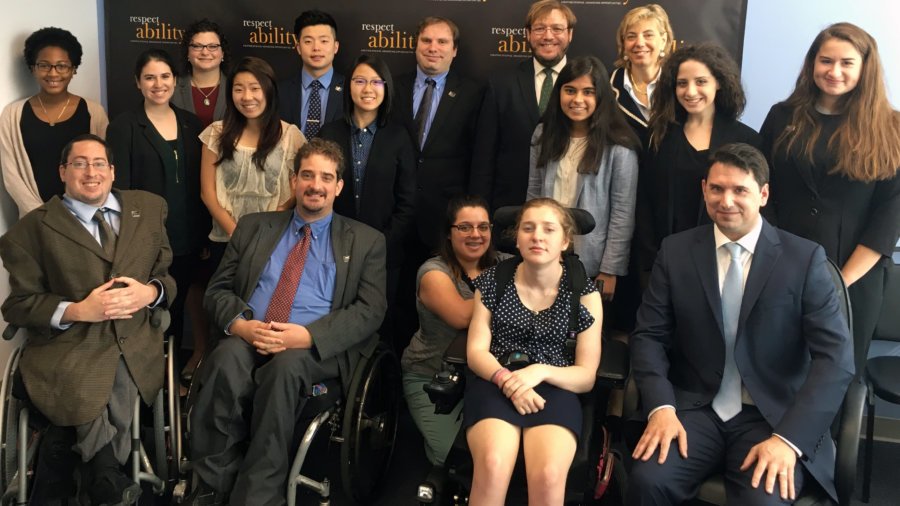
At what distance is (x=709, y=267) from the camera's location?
2.52 m

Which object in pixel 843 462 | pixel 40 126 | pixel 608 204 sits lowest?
pixel 843 462

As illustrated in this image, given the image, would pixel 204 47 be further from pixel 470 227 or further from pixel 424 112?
pixel 470 227

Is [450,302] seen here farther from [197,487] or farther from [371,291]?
[197,487]

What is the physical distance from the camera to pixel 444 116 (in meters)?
3.76

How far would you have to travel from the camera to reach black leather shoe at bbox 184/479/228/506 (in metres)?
2.64

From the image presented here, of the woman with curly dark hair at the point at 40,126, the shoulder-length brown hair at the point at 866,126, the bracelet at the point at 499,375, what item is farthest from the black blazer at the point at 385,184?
the shoulder-length brown hair at the point at 866,126

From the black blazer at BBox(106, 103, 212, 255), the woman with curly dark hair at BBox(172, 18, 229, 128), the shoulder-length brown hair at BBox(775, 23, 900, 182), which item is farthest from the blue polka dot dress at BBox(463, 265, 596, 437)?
the woman with curly dark hair at BBox(172, 18, 229, 128)

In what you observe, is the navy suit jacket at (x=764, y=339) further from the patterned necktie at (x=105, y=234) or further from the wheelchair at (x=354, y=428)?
the patterned necktie at (x=105, y=234)

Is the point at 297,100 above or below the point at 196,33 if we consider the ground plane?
below

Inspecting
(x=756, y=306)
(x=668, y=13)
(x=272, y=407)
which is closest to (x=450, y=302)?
(x=272, y=407)

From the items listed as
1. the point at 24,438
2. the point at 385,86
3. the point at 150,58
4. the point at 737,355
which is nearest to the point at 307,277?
the point at 385,86

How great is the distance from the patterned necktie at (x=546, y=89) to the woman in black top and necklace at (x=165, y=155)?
1631 millimetres

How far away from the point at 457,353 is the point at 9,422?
1523 millimetres

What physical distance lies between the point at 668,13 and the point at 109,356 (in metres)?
3.01
